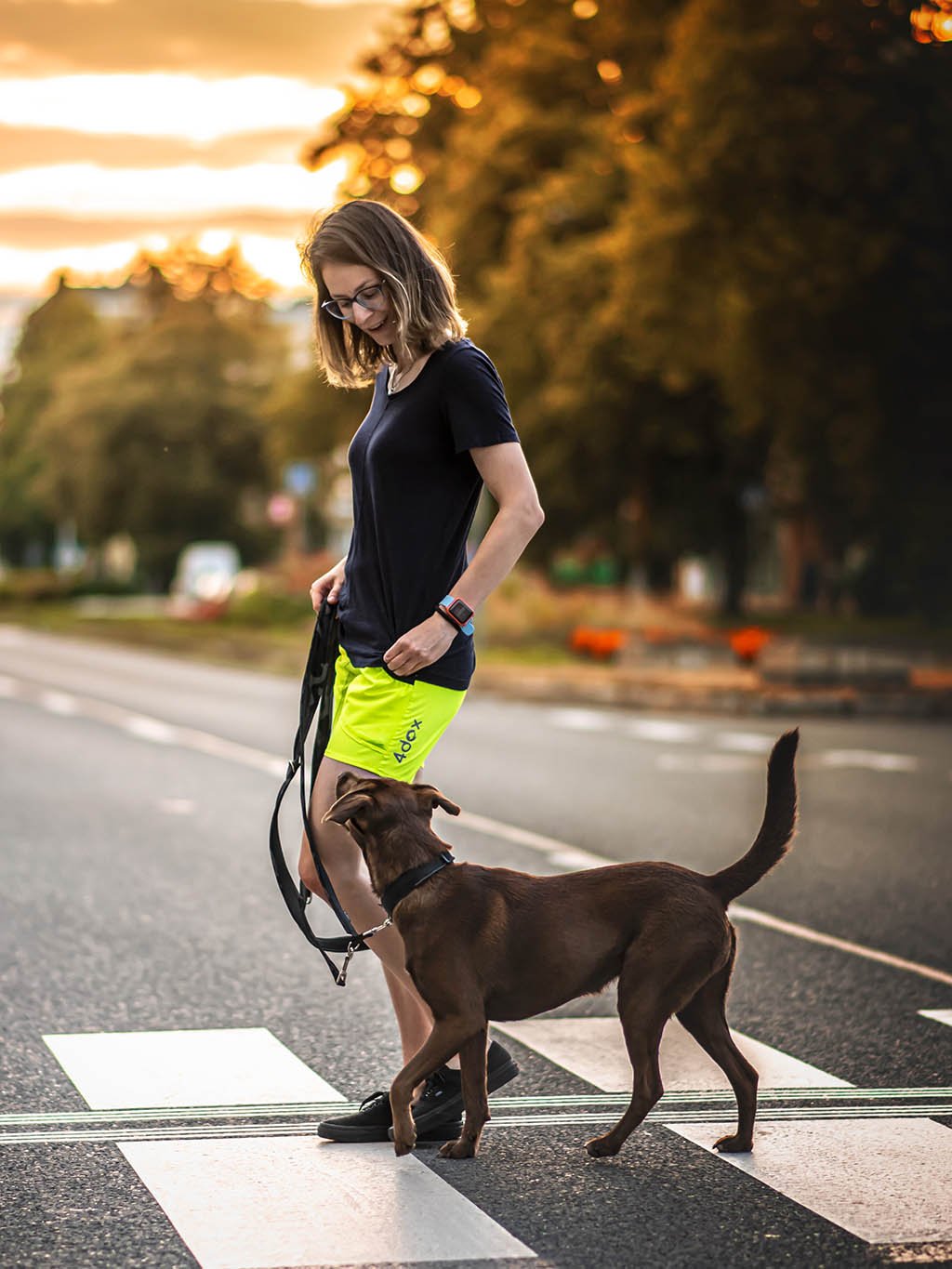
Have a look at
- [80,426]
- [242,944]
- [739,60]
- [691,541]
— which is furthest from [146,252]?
[242,944]

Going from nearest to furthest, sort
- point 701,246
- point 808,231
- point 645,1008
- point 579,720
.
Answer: point 645,1008, point 579,720, point 808,231, point 701,246

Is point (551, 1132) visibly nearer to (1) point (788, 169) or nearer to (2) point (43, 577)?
(1) point (788, 169)

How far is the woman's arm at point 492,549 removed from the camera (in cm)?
458

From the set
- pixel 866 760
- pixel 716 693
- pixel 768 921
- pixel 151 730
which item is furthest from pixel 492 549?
pixel 716 693

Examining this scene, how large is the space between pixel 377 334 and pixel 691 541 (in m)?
47.2

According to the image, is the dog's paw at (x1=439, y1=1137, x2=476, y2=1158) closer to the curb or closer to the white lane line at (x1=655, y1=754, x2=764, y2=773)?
the white lane line at (x1=655, y1=754, x2=764, y2=773)

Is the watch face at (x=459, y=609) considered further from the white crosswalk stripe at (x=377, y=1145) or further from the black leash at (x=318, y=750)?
the white crosswalk stripe at (x=377, y=1145)

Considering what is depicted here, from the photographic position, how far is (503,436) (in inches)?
185

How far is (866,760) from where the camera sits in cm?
1628

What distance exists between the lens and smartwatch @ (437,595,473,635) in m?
4.60

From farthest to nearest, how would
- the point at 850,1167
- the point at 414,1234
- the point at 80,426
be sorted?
the point at 80,426
the point at 850,1167
the point at 414,1234

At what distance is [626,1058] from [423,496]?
1939 millimetres

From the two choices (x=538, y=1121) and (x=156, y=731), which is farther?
(x=156, y=731)

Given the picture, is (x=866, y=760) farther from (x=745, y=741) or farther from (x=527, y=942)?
(x=527, y=942)
